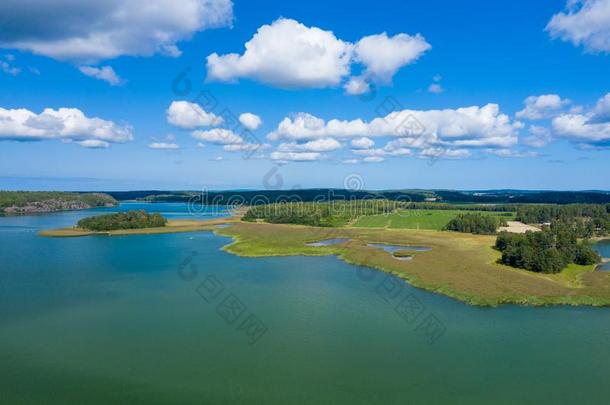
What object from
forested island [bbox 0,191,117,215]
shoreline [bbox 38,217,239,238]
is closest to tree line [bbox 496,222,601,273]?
shoreline [bbox 38,217,239,238]

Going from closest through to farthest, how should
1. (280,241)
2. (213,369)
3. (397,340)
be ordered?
(213,369), (397,340), (280,241)

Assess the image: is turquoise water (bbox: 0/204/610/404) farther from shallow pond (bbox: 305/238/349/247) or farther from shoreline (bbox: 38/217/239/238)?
shoreline (bbox: 38/217/239/238)

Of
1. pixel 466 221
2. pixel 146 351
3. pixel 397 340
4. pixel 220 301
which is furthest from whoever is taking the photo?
pixel 466 221

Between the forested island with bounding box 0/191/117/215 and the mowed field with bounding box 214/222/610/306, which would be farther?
the forested island with bounding box 0/191/117/215

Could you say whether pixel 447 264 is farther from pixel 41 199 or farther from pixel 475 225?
pixel 41 199

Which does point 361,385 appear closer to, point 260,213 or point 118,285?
point 118,285

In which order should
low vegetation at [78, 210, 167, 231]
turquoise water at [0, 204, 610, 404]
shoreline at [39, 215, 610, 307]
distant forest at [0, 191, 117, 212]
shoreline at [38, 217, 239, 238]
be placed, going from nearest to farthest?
turquoise water at [0, 204, 610, 404], shoreline at [39, 215, 610, 307], shoreline at [38, 217, 239, 238], low vegetation at [78, 210, 167, 231], distant forest at [0, 191, 117, 212]

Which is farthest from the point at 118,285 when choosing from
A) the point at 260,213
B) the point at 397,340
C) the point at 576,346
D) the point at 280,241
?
the point at 260,213
